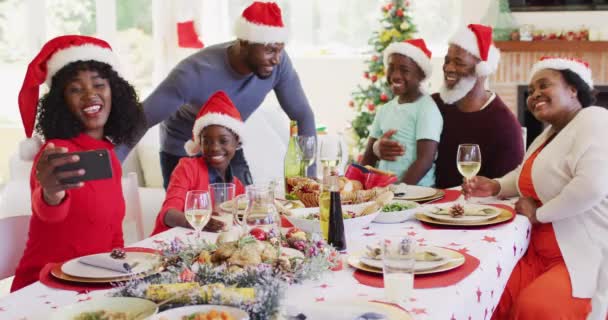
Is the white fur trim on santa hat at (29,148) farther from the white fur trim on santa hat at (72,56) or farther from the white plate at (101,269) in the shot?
the white plate at (101,269)

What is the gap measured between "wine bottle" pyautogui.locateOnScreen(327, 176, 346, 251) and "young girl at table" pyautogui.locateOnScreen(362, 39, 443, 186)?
1309 millimetres

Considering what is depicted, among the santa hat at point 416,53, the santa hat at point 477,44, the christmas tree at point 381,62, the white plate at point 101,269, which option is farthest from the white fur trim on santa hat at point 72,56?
the christmas tree at point 381,62

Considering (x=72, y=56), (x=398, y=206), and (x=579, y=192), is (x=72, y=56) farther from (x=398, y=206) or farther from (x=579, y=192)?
(x=579, y=192)

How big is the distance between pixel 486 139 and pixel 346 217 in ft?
4.53

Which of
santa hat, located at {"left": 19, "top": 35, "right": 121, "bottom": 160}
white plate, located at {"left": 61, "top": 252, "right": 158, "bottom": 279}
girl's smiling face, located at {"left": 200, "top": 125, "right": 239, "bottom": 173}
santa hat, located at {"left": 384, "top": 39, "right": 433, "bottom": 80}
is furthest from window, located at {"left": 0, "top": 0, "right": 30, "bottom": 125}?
white plate, located at {"left": 61, "top": 252, "right": 158, "bottom": 279}

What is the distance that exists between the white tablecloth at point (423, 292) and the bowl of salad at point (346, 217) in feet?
0.15

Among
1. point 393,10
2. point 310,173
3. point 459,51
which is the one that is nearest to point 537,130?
point 393,10

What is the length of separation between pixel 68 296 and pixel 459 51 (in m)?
2.24

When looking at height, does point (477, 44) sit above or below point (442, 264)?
above

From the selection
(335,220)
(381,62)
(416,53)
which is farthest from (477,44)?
(381,62)

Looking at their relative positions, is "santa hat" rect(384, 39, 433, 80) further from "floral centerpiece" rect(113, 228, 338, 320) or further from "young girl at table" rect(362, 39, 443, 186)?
"floral centerpiece" rect(113, 228, 338, 320)

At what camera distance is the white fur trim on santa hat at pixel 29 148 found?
7.07 ft

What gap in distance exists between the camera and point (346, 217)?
2.02 metres

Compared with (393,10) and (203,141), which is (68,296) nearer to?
(203,141)
